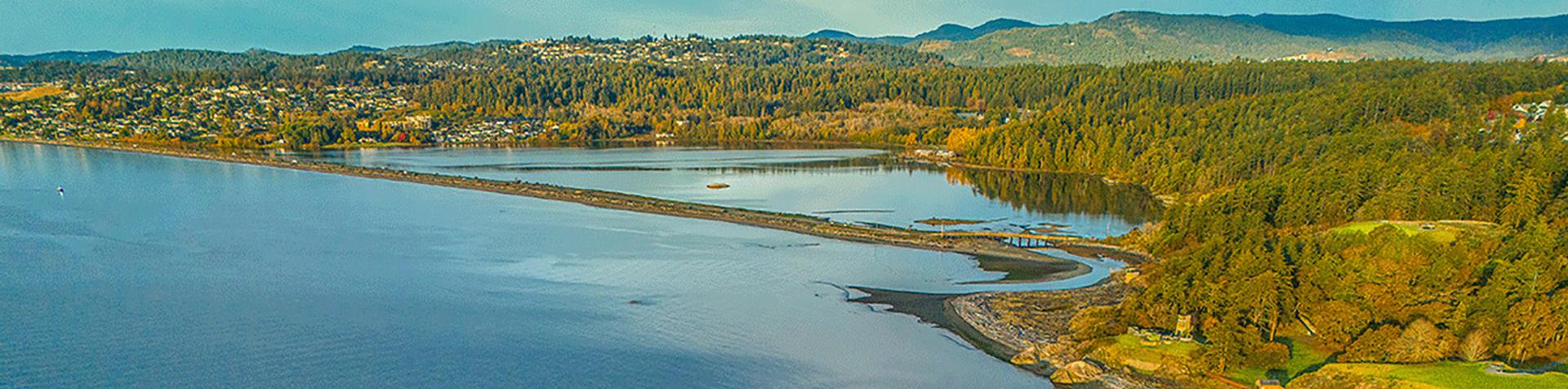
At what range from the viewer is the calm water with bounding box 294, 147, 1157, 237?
174 ft

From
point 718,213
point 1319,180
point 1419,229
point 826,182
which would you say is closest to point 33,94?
point 826,182

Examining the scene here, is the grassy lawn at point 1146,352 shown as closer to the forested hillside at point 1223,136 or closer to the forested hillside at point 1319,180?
the forested hillside at point 1223,136

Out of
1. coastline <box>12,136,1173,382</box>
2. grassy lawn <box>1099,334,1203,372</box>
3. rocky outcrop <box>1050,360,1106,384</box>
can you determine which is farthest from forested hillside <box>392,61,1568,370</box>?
coastline <box>12,136,1173,382</box>

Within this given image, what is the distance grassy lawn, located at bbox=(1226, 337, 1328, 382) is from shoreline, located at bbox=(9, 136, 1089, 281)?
455 inches

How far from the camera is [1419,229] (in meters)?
29.7

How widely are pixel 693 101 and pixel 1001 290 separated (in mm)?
133210

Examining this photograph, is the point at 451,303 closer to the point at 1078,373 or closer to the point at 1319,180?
the point at 1078,373

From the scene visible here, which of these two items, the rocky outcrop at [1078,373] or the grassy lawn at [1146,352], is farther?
the grassy lawn at [1146,352]

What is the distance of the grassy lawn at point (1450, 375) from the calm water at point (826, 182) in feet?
79.2

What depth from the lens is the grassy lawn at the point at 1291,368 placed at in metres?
21.6

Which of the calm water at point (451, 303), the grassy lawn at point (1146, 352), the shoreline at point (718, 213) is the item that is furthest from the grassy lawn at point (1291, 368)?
the shoreline at point (718, 213)

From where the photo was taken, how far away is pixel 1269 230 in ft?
116

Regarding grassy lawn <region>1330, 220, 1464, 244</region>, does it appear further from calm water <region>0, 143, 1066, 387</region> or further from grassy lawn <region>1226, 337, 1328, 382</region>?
calm water <region>0, 143, 1066, 387</region>

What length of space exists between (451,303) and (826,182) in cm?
4482
